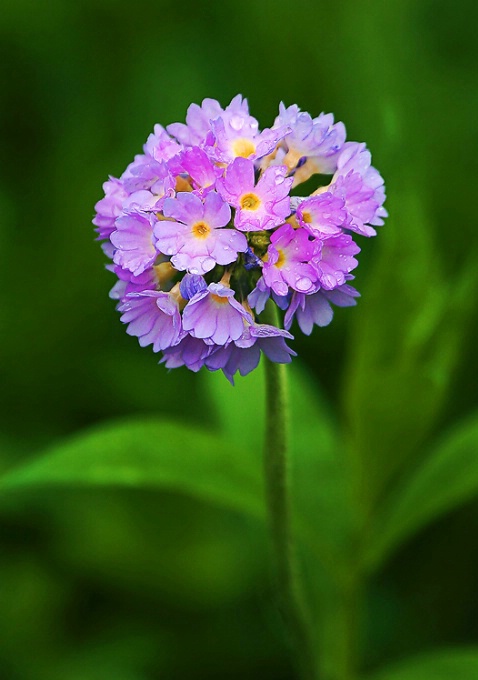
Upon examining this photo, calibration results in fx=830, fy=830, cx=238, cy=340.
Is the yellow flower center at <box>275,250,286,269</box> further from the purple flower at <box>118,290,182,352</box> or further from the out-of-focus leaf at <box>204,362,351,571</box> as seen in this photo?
the out-of-focus leaf at <box>204,362,351,571</box>

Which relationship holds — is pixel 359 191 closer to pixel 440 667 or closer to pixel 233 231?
pixel 233 231

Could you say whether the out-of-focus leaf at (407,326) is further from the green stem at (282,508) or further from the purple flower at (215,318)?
the purple flower at (215,318)

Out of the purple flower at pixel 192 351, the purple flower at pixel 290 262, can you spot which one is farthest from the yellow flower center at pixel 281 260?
the purple flower at pixel 192 351

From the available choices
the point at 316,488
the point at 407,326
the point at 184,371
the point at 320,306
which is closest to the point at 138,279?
the point at 320,306

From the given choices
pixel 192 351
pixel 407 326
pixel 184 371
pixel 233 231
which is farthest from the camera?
pixel 184 371

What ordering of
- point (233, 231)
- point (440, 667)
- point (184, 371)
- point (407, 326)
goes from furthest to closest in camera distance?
point (184, 371), point (407, 326), point (440, 667), point (233, 231)

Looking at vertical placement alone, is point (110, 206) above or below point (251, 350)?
above

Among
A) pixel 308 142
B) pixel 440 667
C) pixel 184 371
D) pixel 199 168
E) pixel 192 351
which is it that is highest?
pixel 184 371
